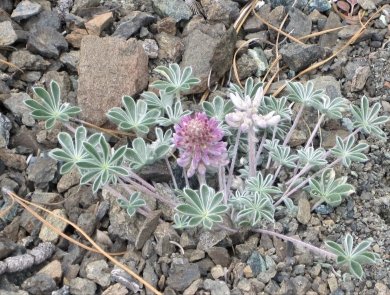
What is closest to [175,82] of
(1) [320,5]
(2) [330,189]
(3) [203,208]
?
(3) [203,208]

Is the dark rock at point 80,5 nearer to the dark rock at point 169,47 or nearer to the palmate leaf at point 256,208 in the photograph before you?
the dark rock at point 169,47

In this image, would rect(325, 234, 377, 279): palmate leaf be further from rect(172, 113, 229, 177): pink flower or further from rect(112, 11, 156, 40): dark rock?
rect(112, 11, 156, 40): dark rock

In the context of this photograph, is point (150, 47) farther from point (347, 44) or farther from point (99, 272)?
point (99, 272)

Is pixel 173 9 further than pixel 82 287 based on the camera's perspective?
Yes

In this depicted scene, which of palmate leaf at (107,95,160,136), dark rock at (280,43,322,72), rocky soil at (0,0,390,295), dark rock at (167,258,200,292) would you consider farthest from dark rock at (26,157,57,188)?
dark rock at (280,43,322,72)

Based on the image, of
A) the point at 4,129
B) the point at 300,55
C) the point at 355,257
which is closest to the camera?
the point at 355,257

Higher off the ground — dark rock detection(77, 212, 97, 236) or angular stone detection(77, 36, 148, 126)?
angular stone detection(77, 36, 148, 126)

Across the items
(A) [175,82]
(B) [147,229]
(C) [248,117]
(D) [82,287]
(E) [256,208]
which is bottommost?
(D) [82,287]
